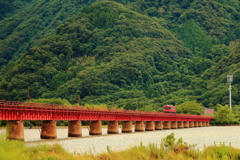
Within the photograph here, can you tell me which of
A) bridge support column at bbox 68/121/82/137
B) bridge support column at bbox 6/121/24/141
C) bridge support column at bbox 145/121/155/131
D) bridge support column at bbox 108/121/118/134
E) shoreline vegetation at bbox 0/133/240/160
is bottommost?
bridge support column at bbox 145/121/155/131

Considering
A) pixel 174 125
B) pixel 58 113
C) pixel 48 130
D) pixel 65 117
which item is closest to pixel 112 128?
pixel 65 117

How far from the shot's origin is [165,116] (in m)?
146

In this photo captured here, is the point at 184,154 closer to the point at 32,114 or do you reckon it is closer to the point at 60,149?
the point at 60,149

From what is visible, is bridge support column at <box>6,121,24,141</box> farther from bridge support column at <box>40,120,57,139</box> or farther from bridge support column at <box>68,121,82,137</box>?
bridge support column at <box>68,121,82,137</box>

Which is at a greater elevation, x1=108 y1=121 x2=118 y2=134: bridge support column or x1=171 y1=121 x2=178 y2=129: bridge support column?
x1=108 y1=121 x2=118 y2=134: bridge support column

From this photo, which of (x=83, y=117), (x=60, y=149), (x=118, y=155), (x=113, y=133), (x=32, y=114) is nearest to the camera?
(x=118, y=155)

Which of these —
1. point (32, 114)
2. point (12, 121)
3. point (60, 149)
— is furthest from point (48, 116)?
point (60, 149)

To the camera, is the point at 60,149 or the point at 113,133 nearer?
the point at 60,149

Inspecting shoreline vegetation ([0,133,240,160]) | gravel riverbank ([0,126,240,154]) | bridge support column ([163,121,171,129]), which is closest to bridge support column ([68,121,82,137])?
gravel riverbank ([0,126,240,154])

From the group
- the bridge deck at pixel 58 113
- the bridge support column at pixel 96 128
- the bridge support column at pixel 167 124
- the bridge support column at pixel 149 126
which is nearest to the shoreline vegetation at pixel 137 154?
the bridge deck at pixel 58 113

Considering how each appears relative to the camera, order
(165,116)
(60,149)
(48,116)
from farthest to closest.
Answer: (165,116)
(48,116)
(60,149)

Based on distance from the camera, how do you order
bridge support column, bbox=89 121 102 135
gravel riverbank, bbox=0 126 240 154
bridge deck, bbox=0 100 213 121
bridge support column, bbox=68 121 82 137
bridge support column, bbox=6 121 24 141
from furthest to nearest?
bridge support column, bbox=89 121 102 135, bridge support column, bbox=68 121 82 137, bridge support column, bbox=6 121 24 141, bridge deck, bbox=0 100 213 121, gravel riverbank, bbox=0 126 240 154

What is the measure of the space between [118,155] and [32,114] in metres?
41.1

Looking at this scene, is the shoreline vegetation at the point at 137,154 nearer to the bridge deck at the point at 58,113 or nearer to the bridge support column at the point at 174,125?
the bridge deck at the point at 58,113
